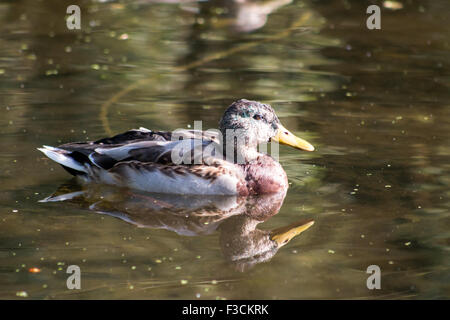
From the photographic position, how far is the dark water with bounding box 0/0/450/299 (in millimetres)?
6809

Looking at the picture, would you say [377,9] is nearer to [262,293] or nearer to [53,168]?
[53,168]

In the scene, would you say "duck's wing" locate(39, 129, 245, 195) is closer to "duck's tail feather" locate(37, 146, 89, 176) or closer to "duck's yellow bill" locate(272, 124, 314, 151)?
"duck's tail feather" locate(37, 146, 89, 176)

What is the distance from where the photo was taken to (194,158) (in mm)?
8711

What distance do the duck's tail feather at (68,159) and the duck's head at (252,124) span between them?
1.52 metres

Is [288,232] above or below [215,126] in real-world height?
below

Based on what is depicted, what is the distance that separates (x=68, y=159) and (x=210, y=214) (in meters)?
1.75

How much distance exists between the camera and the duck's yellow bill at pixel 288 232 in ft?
24.8

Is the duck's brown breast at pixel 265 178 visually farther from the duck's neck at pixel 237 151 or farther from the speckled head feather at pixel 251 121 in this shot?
the speckled head feather at pixel 251 121

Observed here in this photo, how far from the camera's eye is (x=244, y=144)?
900 cm

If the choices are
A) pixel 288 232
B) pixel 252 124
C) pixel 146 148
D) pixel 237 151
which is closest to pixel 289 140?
pixel 252 124

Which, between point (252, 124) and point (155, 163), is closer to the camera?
point (155, 163)

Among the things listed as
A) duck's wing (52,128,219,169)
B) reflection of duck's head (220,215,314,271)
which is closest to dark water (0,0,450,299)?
reflection of duck's head (220,215,314,271)

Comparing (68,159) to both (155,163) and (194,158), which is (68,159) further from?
(194,158)
